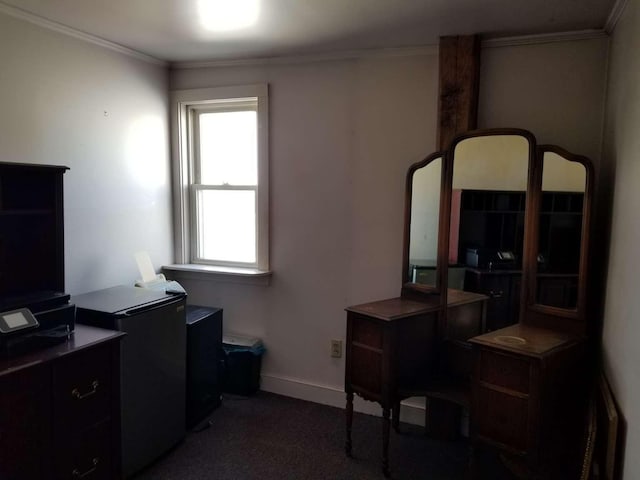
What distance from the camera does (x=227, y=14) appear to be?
232 centimetres

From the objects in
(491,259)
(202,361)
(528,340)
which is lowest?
(202,361)

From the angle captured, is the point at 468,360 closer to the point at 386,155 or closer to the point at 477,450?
the point at 477,450

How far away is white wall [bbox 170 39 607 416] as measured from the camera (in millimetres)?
2480

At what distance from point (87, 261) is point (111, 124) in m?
0.85

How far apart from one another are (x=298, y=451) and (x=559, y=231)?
179 cm

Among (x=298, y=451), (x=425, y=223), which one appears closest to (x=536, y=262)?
(x=425, y=223)

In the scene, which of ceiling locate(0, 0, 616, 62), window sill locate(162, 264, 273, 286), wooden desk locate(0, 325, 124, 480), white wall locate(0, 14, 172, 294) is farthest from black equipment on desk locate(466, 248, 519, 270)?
white wall locate(0, 14, 172, 294)

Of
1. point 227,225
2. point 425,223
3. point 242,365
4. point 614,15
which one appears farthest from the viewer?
point 227,225

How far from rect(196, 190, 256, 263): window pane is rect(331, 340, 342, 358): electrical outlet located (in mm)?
840

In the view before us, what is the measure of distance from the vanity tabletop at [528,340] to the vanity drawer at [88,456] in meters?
1.66

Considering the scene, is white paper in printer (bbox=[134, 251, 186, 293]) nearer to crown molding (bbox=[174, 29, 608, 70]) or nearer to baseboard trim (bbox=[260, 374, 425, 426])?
baseboard trim (bbox=[260, 374, 425, 426])

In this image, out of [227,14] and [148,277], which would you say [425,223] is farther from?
[148,277]

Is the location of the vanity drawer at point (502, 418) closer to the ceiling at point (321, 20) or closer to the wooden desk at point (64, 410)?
the wooden desk at point (64, 410)

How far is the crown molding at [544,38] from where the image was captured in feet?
7.76
